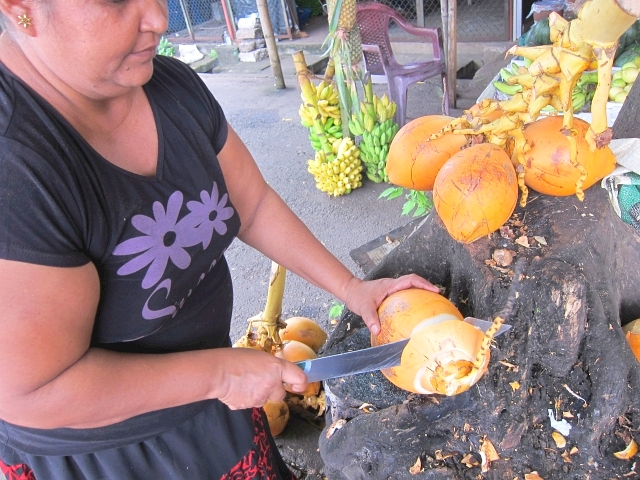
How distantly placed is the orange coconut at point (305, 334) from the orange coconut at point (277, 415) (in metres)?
0.28

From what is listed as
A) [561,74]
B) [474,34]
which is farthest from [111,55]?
[474,34]

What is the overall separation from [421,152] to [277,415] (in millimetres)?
1197

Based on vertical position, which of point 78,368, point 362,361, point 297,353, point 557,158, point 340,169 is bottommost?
point 340,169

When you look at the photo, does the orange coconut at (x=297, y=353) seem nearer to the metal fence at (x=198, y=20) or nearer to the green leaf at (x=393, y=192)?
the green leaf at (x=393, y=192)

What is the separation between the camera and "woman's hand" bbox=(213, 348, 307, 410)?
1.15m

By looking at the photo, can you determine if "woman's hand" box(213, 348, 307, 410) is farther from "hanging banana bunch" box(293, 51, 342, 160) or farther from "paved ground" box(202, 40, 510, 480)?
"hanging banana bunch" box(293, 51, 342, 160)

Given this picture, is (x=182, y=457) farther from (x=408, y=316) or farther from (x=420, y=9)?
(x=420, y=9)

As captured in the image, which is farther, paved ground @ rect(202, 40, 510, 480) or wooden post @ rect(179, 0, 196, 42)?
wooden post @ rect(179, 0, 196, 42)

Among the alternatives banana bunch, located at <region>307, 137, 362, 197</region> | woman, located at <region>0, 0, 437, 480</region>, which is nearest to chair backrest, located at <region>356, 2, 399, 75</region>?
banana bunch, located at <region>307, 137, 362, 197</region>

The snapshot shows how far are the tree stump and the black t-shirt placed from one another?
45 cm

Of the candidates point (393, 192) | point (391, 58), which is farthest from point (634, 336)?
point (391, 58)

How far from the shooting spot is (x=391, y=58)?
525 cm

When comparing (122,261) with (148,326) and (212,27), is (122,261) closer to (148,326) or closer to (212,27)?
(148,326)

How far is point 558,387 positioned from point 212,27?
410 inches
